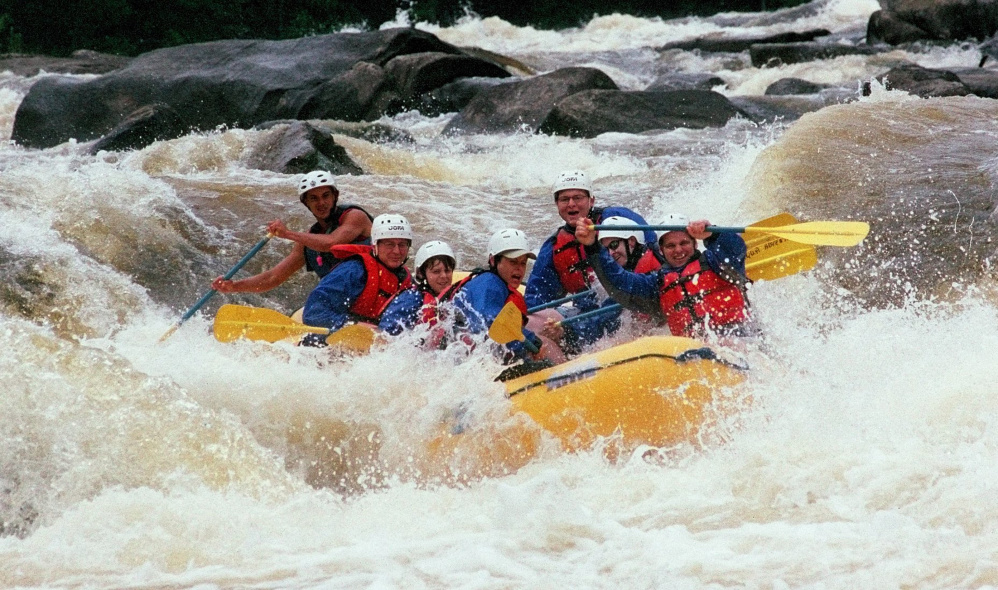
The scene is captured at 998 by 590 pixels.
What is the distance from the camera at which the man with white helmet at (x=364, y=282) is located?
6344mm

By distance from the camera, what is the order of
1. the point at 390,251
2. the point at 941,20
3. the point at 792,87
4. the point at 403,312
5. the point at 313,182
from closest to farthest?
the point at 403,312 → the point at 390,251 → the point at 313,182 → the point at 792,87 → the point at 941,20

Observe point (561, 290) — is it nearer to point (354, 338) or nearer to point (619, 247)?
point (619, 247)

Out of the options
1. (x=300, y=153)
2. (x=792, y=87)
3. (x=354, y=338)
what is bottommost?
(x=792, y=87)

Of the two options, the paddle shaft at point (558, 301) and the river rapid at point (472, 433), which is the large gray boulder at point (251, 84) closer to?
the river rapid at point (472, 433)

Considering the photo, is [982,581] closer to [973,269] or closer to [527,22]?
[973,269]

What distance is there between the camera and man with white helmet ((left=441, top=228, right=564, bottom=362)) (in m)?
5.46

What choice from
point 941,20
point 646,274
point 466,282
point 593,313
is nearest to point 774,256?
point 646,274

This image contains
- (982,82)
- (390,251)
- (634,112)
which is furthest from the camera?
(982,82)

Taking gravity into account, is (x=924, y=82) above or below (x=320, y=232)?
below

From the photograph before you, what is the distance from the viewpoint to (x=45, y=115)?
623 inches

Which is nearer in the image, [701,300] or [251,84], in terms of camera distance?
[701,300]

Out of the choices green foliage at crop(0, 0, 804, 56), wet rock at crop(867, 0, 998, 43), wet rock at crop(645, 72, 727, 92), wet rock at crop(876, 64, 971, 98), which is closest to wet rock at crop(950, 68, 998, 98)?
wet rock at crop(876, 64, 971, 98)

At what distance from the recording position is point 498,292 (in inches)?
219

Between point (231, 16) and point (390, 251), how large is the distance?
24366 mm
